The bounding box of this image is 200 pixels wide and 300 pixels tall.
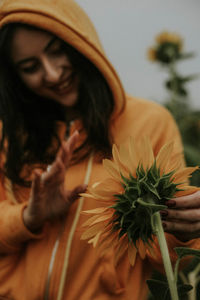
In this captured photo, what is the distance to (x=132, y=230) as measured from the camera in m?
0.39

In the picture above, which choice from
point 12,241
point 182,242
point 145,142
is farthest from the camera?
point 12,241

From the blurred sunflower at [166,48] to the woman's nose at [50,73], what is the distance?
0.95 meters

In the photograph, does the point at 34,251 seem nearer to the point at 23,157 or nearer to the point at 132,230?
the point at 23,157

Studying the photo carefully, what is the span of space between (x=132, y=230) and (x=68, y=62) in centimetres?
51

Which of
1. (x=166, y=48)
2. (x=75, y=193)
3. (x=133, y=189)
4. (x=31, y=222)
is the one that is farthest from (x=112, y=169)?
(x=166, y=48)

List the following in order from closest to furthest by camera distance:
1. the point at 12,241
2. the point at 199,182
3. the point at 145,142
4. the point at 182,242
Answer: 1. the point at 145,142
2. the point at 182,242
3. the point at 12,241
4. the point at 199,182

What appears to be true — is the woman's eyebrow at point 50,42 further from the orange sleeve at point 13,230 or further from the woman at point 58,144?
the orange sleeve at point 13,230

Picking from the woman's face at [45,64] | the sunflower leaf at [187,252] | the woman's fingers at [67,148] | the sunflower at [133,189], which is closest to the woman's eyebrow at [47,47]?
the woman's face at [45,64]

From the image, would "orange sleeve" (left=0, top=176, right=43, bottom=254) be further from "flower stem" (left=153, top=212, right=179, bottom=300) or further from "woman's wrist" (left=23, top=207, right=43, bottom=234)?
"flower stem" (left=153, top=212, right=179, bottom=300)

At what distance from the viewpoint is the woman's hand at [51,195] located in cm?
60

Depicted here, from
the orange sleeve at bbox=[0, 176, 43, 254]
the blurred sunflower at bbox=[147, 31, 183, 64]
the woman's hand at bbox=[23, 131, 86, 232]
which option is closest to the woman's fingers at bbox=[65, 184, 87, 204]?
the woman's hand at bbox=[23, 131, 86, 232]

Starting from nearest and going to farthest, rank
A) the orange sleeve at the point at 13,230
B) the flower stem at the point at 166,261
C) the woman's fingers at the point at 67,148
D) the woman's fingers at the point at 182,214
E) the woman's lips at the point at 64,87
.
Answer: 1. the flower stem at the point at 166,261
2. the woman's fingers at the point at 182,214
3. the woman's fingers at the point at 67,148
4. the orange sleeve at the point at 13,230
5. the woman's lips at the point at 64,87

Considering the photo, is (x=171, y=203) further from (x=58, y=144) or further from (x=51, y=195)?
(x=58, y=144)

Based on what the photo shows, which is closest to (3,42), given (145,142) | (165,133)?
(165,133)
